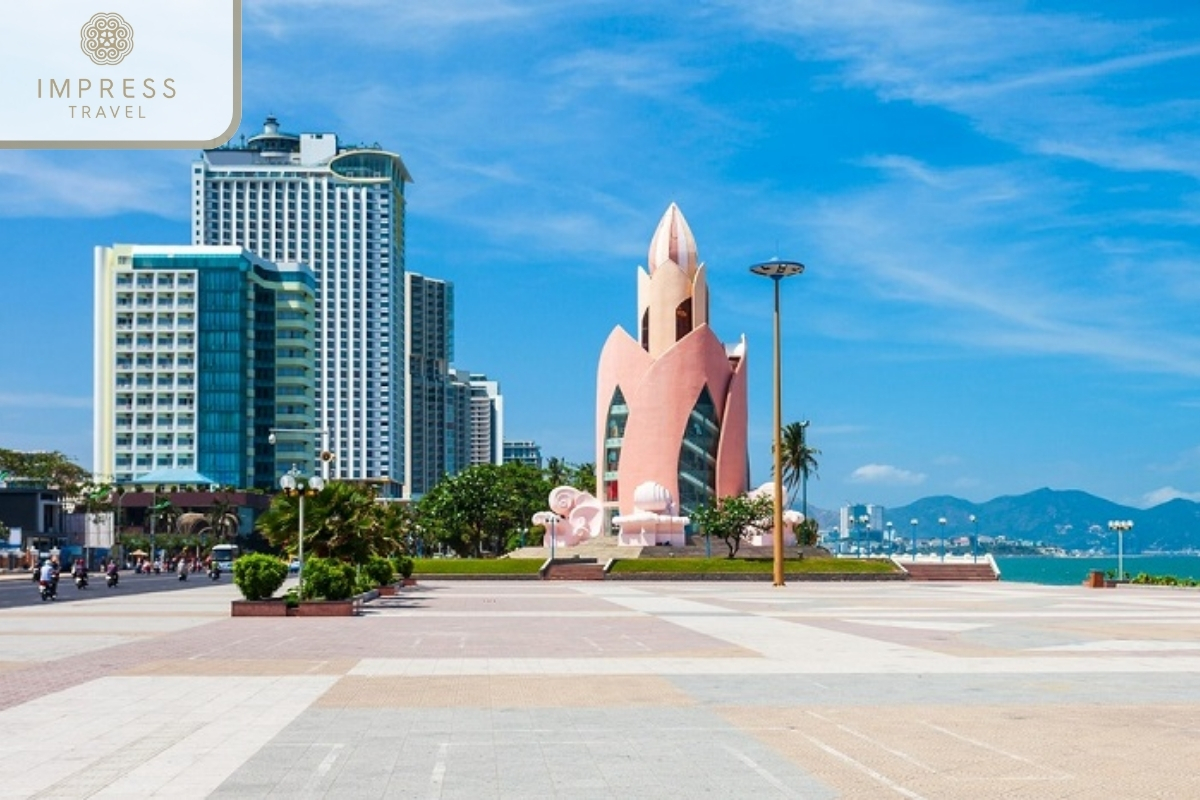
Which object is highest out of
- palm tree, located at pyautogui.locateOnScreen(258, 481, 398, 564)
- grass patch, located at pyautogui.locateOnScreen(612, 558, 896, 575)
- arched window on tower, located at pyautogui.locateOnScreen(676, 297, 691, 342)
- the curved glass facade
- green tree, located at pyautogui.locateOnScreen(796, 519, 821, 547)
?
arched window on tower, located at pyautogui.locateOnScreen(676, 297, 691, 342)

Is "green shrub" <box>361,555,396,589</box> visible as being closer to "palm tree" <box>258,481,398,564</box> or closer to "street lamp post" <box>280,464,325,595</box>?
"palm tree" <box>258,481,398,564</box>

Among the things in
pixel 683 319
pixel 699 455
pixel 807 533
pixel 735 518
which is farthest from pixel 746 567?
pixel 683 319

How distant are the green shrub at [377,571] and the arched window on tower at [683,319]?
60.9 meters

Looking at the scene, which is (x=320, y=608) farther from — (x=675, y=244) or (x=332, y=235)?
(x=332, y=235)

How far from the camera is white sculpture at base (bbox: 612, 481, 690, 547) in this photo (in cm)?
9319

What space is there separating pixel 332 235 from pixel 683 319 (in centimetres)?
10091

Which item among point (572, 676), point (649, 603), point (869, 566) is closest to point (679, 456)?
point (869, 566)

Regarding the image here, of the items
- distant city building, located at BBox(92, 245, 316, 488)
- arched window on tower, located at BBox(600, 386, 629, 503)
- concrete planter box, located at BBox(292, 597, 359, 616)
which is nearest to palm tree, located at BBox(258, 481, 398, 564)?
concrete planter box, located at BBox(292, 597, 359, 616)

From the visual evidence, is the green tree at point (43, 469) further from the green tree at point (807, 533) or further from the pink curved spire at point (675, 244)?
the green tree at point (807, 533)

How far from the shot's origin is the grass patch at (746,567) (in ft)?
228

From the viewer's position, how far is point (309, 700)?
16.8 meters

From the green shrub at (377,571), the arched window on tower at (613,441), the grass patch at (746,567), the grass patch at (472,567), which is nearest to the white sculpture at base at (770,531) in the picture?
the arched window on tower at (613,441)

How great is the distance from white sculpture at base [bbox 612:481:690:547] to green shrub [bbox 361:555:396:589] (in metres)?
45.5

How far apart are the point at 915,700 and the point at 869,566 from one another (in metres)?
56.4
